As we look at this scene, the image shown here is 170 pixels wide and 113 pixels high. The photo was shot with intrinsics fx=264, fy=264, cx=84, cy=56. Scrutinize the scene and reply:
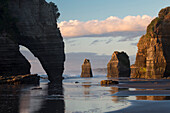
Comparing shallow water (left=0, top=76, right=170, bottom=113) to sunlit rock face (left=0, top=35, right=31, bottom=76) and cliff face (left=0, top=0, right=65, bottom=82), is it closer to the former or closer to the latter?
sunlit rock face (left=0, top=35, right=31, bottom=76)

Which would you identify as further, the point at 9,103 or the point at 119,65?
the point at 119,65

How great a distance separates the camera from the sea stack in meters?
180

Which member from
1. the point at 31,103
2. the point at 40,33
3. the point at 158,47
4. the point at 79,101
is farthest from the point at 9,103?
the point at 158,47

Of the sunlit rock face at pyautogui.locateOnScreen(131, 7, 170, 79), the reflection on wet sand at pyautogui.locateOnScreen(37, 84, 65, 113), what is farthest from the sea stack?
the reflection on wet sand at pyautogui.locateOnScreen(37, 84, 65, 113)

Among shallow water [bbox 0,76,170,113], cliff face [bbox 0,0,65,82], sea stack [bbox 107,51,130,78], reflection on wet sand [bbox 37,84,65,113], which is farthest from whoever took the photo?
sea stack [bbox 107,51,130,78]

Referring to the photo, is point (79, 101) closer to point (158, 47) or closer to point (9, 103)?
point (9, 103)

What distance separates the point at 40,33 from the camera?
5638 cm

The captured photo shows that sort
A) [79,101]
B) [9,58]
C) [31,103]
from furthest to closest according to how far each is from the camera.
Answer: [9,58], [79,101], [31,103]

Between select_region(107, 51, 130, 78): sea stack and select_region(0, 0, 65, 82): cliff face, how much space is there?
393 ft

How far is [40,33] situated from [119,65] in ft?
428

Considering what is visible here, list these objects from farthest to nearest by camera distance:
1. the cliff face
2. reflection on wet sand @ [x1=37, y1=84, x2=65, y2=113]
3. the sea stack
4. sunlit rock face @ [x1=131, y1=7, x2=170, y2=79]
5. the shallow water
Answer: the sea stack < sunlit rock face @ [x1=131, y1=7, x2=170, y2=79] < the cliff face < the shallow water < reflection on wet sand @ [x1=37, y1=84, x2=65, y2=113]

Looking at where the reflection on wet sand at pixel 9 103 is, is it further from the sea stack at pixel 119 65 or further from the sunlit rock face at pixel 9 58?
the sea stack at pixel 119 65

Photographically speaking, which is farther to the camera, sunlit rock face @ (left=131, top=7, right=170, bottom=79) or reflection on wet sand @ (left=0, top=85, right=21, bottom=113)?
sunlit rock face @ (left=131, top=7, right=170, bottom=79)

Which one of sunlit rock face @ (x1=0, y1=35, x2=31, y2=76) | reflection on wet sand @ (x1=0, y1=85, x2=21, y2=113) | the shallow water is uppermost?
sunlit rock face @ (x1=0, y1=35, x2=31, y2=76)
